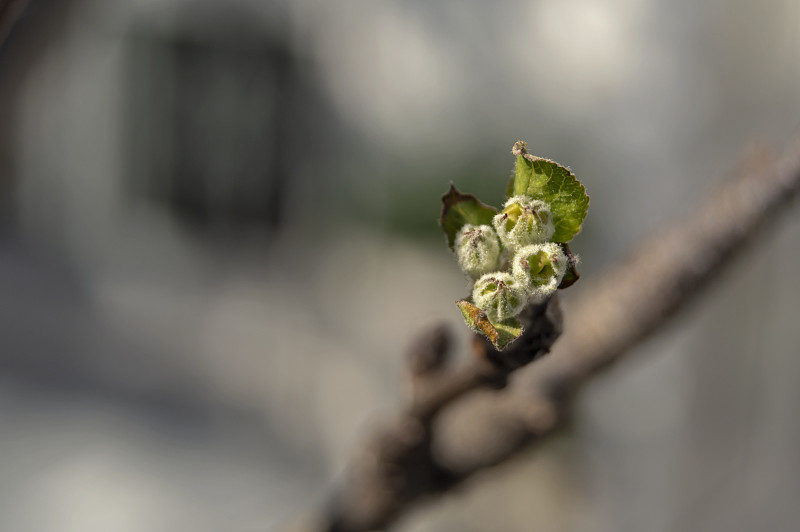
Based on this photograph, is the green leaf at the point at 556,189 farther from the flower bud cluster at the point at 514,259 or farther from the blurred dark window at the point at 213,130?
the blurred dark window at the point at 213,130

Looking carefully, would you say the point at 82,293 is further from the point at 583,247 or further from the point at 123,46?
the point at 583,247

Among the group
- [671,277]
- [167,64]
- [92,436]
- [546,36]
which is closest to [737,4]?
[546,36]

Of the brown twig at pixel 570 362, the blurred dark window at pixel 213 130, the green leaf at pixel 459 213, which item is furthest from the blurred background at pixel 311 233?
the green leaf at pixel 459 213

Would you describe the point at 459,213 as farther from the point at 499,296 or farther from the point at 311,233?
the point at 311,233

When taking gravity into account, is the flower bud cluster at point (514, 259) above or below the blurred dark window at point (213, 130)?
below

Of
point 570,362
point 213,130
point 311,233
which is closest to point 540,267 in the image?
point 570,362

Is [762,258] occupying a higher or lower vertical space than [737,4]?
lower
